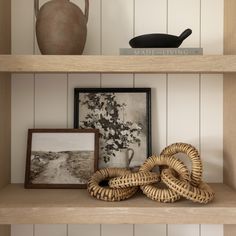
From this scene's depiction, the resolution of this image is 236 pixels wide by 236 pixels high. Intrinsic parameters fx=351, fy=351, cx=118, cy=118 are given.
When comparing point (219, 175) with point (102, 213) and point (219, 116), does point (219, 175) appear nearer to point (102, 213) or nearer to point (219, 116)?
point (219, 116)

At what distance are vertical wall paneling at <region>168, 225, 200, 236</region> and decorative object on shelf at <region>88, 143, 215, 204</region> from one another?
0.95 ft

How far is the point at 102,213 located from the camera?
100 centimetres

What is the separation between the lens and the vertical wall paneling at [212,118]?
1.31m

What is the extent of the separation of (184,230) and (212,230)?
10cm

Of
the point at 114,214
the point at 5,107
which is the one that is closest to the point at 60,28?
the point at 5,107

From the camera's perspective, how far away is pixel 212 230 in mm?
1309

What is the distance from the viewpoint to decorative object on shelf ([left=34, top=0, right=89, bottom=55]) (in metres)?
1.09

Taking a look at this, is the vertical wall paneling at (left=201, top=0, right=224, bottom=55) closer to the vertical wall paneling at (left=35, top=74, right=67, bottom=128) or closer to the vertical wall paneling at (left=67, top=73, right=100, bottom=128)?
the vertical wall paneling at (left=67, top=73, right=100, bottom=128)

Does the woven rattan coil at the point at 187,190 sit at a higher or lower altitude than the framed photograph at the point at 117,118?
lower

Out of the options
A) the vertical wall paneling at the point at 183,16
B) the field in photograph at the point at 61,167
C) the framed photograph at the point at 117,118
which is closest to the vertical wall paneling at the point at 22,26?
the framed photograph at the point at 117,118

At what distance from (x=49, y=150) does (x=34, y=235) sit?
33 centimetres

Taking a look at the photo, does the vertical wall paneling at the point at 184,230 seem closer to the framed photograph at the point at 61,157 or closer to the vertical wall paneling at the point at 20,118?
the framed photograph at the point at 61,157

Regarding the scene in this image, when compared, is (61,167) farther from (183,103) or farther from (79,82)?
(183,103)

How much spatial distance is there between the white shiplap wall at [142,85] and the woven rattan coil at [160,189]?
0.57ft
